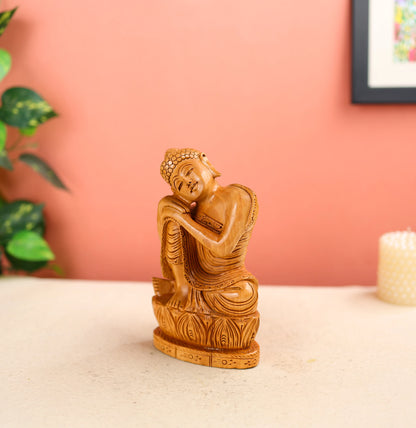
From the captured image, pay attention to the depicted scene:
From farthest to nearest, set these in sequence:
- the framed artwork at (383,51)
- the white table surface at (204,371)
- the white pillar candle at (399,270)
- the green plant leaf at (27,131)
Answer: the green plant leaf at (27,131), the framed artwork at (383,51), the white pillar candle at (399,270), the white table surface at (204,371)

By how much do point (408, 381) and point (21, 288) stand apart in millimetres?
929

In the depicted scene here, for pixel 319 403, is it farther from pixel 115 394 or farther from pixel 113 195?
pixel 113 195

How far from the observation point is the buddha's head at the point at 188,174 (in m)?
0.80

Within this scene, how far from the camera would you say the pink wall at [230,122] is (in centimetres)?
125

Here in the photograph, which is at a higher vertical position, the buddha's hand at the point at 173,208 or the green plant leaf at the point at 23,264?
the buddha's hand at the point at 173,208

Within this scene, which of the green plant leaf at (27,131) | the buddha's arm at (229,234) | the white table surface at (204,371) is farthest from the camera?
the green plant leaf at (27,131)

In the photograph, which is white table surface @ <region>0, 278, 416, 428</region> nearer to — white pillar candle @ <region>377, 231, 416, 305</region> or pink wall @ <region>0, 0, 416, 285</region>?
white pillar candle @ <region>377, 231, 416, 305</region>

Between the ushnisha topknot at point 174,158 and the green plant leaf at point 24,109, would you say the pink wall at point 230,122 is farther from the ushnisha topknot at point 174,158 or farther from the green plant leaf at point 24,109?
the ushnisha topknot at point 174,158

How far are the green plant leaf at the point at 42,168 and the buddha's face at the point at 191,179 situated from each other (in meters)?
0.61

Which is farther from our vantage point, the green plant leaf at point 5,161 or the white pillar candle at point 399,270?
the green plant leaf at point 5,161

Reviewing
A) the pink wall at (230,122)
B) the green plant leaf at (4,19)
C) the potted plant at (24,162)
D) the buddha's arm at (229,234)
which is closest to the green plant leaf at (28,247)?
the potted plant at (24,162)

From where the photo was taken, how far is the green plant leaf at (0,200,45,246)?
1.29 m

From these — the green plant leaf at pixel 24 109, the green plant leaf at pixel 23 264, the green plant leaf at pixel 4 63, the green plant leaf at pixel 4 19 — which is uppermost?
the green plant leaf at pixel 4 19

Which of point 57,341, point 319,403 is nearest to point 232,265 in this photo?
point 319,403
